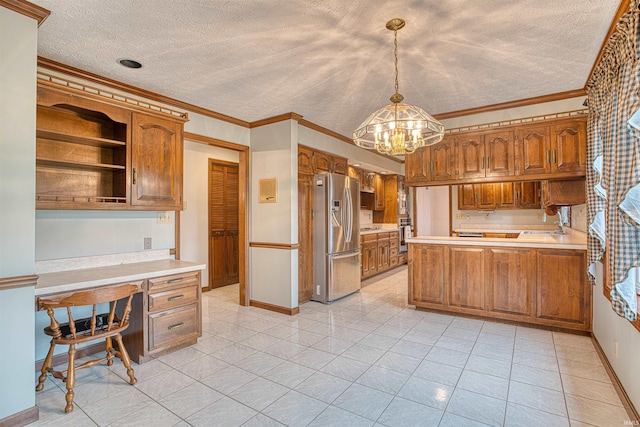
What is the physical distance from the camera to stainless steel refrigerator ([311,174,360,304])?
4598mm

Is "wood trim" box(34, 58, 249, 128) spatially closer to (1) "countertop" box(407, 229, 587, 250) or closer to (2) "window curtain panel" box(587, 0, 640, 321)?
(1) "countertop" box(407, 229, 587, 250)

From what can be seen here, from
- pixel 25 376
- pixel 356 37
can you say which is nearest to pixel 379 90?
pixel 356 37

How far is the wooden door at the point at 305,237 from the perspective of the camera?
14.8 ft

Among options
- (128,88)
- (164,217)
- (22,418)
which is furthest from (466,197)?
(22,418)

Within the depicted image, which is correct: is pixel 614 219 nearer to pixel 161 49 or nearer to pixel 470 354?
pixel 470 354

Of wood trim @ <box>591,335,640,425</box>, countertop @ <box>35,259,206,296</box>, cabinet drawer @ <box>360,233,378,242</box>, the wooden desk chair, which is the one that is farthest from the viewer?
cabinet drawer @ <box>360,233,378,242</box>

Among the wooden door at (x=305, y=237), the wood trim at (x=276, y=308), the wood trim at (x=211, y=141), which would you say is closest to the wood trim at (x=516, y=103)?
the wooden door at (x=305, y=237)

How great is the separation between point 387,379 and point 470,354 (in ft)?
3.00

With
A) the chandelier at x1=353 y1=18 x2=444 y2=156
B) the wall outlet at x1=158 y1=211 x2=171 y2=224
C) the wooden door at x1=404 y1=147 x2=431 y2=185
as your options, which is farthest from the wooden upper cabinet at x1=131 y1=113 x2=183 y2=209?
the wooden door at x1=404 y1=147 x2=431 y2=185

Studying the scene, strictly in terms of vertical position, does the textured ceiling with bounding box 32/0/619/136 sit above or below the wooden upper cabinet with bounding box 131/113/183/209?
above

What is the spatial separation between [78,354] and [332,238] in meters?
3.03

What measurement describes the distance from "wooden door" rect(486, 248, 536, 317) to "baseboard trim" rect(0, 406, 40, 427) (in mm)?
4047

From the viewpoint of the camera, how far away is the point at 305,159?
178 inches

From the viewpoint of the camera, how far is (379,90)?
338cm
